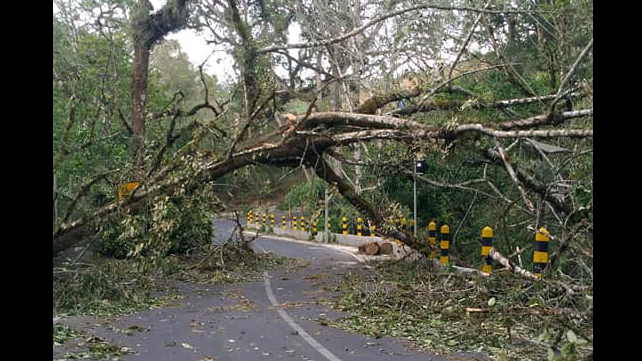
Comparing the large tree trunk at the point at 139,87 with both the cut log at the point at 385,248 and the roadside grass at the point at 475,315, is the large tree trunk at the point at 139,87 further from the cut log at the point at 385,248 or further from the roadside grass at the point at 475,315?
the roadside grass at the point at 475,315

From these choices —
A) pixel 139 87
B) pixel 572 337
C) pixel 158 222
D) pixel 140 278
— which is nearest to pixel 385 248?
pixel 140 278

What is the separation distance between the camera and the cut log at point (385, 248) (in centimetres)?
1752

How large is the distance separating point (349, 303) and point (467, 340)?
2819mm

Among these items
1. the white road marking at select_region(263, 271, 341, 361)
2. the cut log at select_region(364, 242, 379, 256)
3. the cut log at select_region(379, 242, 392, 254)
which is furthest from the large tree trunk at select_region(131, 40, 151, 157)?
the white road marking at select_region(263, 271, 341, 361)

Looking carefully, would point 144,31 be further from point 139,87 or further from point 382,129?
point 382,129

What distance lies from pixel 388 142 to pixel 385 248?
4.87m

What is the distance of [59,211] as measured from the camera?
33.9 feet

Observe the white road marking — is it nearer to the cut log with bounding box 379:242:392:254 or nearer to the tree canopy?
the tree canopy

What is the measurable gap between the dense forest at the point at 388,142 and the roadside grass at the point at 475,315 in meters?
0.06

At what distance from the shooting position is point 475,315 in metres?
6.98

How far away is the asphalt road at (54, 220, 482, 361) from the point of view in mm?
6855
